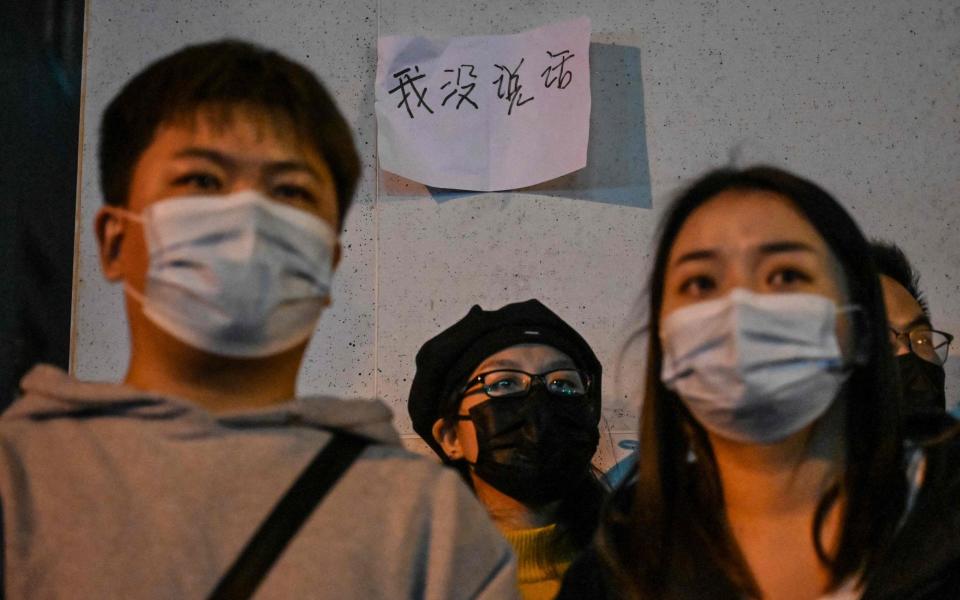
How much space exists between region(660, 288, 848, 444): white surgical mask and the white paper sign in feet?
3.41

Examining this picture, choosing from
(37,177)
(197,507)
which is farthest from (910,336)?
(37,177)

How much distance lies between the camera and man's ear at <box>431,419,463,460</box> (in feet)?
6.27

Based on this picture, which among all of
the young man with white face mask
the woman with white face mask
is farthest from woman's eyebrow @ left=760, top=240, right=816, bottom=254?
the young man with white face mask

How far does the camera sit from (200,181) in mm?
1057

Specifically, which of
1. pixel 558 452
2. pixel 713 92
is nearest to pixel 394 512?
pixel 558 452

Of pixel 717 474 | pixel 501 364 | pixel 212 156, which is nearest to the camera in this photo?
pixel 212 156

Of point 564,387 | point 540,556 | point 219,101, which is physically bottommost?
point 540,556

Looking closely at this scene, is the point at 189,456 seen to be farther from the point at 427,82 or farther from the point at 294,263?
the point at 427,82

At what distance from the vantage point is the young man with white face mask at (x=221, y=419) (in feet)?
2.99

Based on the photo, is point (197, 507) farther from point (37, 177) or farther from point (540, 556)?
point (37, 177)

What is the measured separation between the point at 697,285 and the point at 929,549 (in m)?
0.43

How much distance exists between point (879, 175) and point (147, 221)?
1.79 m

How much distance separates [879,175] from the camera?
7.24 ft

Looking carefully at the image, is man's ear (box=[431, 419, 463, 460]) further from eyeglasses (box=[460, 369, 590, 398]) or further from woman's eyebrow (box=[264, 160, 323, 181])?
woman's eyebrow (box=[264, 160, 323, 181])
